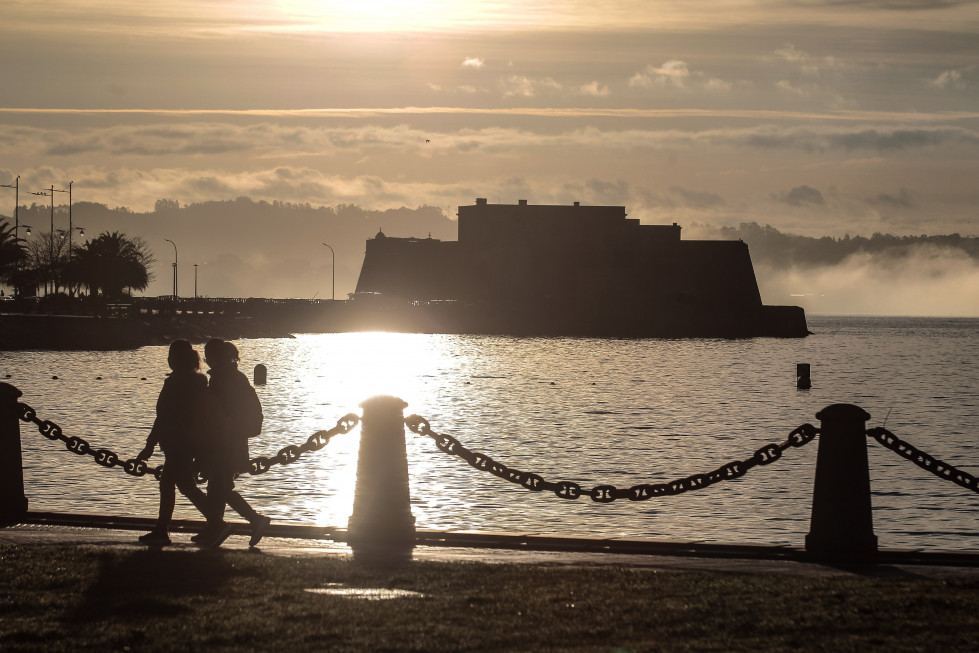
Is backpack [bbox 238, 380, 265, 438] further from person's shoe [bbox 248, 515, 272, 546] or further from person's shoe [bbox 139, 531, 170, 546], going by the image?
person's shoe [bbox 139, 531, 170, 546]

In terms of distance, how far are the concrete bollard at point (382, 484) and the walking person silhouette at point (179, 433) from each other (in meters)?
1.09

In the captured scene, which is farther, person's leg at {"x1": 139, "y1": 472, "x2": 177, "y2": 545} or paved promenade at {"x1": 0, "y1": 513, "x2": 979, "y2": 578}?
person's leg at {"x1": 139, "y1": 472, "x2": 177, "y2": 545}

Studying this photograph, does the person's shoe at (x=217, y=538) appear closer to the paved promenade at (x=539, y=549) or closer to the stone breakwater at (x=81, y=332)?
Answer: the paved promenade at (x=539, y=549)

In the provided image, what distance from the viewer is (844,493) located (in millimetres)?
9484

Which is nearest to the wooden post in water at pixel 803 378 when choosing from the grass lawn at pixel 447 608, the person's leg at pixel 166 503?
the person's leg at pixel 166 503

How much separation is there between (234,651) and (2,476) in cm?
540

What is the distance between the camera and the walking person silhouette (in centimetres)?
983

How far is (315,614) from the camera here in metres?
7.31

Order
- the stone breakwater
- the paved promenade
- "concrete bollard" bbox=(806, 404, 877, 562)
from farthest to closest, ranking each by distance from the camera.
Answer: the stone breakwater, "concrete bollard" bbox=(806, 404, 877, 562), the paved promenade

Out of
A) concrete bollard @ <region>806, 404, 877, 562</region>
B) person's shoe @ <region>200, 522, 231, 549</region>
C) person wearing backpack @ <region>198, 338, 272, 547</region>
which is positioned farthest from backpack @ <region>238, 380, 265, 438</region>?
concrete bollard @ <region>806, 404, 877, 562</region>

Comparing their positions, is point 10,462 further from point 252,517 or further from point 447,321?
point 447,321

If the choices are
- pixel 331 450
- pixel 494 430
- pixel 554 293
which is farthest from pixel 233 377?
pixel 554 293

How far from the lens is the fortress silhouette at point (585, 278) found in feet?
422

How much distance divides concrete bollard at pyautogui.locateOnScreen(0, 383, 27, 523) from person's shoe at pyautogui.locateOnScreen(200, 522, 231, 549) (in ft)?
6.80
